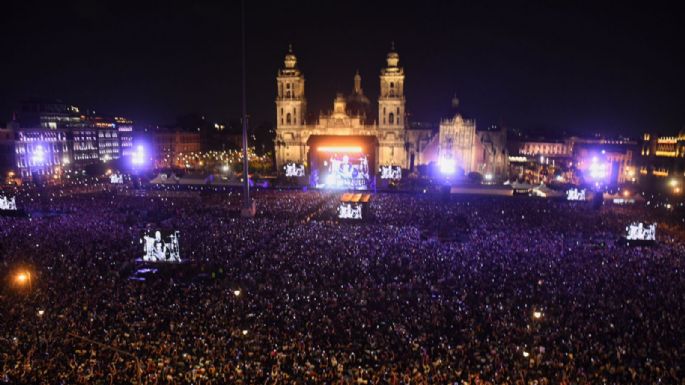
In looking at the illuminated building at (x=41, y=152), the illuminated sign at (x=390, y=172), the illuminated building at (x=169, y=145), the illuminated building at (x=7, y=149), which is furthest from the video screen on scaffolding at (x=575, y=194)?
the illuminated building at (x=169, y=145)

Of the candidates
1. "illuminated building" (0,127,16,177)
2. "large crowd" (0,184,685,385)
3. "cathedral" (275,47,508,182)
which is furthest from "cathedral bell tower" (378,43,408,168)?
"illuminated building" (0,127,16,177)

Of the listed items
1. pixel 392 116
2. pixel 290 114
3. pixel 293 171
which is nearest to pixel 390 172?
pixel 293 171

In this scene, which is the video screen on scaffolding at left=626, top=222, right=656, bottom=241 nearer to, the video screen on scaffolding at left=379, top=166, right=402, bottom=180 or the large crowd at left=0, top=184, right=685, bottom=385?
the large crowd at left=0, top=184, right=685, bottom=385

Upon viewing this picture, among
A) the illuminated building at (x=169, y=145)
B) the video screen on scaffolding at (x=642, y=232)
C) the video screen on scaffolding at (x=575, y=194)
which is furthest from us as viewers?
the illuminated building at (x=169, y=145)

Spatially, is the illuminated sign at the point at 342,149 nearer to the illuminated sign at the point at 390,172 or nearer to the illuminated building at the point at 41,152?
the illuminated sign at the point at 390,172

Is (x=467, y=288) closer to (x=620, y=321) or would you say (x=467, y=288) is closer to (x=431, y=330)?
(x=431, y=330)

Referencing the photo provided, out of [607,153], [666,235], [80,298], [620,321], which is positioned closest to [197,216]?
[80,298]

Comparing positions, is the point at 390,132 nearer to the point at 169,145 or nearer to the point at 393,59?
the point at 393,59
